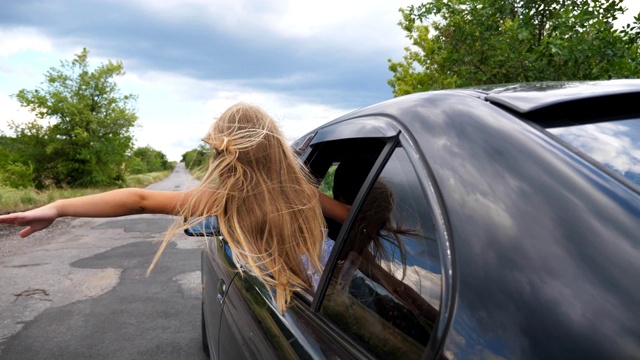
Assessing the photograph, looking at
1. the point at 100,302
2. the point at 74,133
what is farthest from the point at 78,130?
the point at 100,302

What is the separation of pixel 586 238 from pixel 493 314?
0.66ft

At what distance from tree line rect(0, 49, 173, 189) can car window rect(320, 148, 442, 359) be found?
97.4 ft

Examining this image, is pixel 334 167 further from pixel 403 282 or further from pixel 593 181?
pixel 593 181

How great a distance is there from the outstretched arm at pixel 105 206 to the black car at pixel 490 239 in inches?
30.0

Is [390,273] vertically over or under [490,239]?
under

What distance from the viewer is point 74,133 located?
92.2ft

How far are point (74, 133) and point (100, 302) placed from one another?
1035 inches

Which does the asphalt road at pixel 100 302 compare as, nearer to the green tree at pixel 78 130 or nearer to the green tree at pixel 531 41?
the green tree at pixel 531 41

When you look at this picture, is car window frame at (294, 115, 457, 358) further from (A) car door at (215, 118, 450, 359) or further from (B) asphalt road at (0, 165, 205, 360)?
(B) asphalt road at (0, 165, 205, 360)

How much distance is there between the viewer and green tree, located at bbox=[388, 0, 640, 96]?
5.82m

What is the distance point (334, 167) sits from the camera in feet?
8.96

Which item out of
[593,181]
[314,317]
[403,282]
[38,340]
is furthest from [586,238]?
[38,340]

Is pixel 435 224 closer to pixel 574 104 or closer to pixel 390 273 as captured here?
pixel 390 273

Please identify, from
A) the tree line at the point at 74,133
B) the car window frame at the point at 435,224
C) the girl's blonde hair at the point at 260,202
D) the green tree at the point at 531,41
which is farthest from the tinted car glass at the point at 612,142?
the tree line at the point at 74,133
